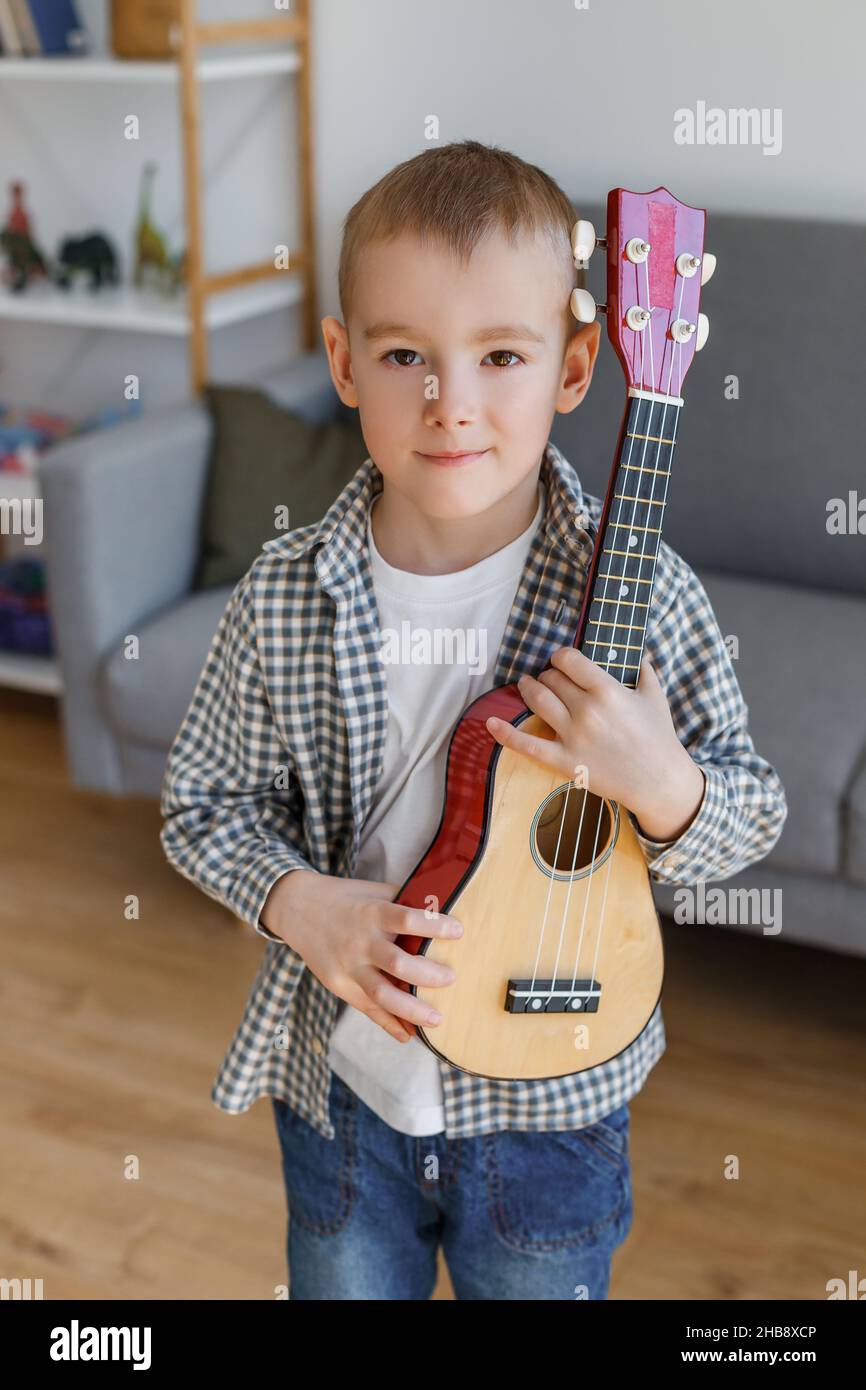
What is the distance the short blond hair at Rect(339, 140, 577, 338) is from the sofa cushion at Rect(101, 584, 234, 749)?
4.52ft

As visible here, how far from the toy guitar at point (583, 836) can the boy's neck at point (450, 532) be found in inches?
2.9

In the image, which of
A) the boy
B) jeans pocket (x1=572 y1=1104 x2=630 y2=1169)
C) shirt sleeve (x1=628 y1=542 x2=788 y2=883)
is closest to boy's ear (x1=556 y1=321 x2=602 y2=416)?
the boy

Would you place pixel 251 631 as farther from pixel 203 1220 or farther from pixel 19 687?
pixel 19 687

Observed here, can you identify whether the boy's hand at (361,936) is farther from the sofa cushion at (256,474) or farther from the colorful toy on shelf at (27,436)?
the colorful toy on shelf at (27,436)

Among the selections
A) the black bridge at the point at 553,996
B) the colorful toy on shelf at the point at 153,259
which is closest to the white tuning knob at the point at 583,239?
the black bridge at the point at 553,996

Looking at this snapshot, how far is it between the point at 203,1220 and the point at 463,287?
1282mm

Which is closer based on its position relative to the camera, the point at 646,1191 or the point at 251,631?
the point at 251,631

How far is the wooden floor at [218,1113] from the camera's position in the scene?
1.61 metres

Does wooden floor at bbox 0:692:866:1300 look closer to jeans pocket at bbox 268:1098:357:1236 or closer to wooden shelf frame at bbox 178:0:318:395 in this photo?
jeans pocket at bbox 268:1098:357:1236

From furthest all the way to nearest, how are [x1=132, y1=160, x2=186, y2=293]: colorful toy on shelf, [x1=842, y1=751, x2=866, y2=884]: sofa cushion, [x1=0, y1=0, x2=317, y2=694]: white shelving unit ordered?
[x1=132, y1=160, x2=186, y2=293]: colorful toy on shelf, [x1=0, y1=0, x2=317, y2=694]: white shelving unit, [x1=842, y1=751, x2=866, y2=884]: sofa cushion

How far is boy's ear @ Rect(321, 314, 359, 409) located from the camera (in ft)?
2.73

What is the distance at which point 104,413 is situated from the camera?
3027mm

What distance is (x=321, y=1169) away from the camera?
95cm
